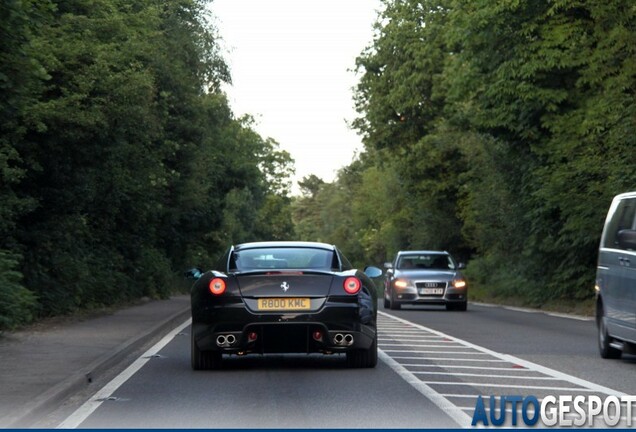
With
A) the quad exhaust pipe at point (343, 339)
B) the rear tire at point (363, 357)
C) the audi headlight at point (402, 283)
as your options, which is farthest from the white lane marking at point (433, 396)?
the audi headlight at point (402, 283)

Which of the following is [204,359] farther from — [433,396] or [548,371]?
Answer: [548,371]

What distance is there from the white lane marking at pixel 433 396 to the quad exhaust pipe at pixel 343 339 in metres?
0.65

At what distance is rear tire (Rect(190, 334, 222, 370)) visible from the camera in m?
15.0

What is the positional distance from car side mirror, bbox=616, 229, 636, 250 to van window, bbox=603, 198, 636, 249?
888mm

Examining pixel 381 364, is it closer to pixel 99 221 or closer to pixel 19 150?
pixel 19 150

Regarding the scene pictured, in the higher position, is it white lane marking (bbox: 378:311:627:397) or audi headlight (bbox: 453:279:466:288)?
audi headlight (bbox: 453:279:466:288)

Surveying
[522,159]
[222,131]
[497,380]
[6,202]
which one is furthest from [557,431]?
[222,131]

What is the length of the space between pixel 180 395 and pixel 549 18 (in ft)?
86.7

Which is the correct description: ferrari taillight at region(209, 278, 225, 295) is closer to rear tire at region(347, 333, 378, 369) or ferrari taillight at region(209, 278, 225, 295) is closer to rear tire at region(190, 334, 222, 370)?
rear tire at region(190, 334, 222, 370)

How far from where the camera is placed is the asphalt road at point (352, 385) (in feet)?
34.6

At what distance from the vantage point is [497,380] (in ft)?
45.0

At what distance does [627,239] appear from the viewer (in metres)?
15.1

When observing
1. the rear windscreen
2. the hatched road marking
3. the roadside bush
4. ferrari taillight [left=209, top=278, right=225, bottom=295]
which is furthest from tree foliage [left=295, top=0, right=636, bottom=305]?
ferrari taillight [left=209, top=278, right=225, bottom=295]

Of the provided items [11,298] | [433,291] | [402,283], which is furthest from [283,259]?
[402,283]
